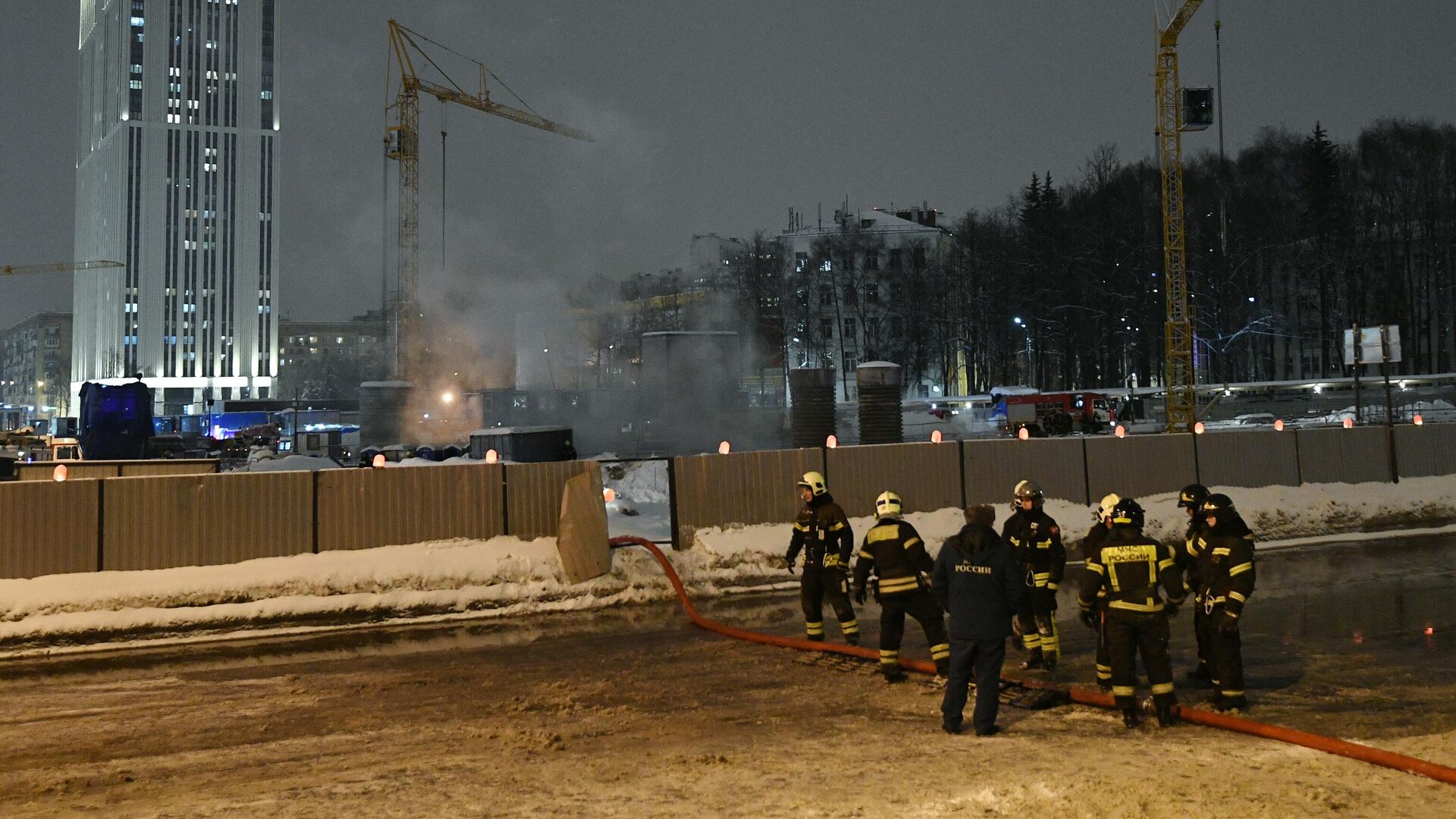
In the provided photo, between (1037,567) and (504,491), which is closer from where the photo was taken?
(1037,567)

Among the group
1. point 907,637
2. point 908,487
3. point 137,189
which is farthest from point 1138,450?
point 137,189

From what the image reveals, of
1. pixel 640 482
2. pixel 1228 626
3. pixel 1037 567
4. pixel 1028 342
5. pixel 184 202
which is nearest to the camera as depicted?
pixel 1228 626

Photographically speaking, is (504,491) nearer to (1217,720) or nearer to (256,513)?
(256,513)

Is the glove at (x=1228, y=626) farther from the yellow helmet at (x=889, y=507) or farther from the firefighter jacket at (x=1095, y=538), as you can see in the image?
the yellow helmet at (x=889, y=507)

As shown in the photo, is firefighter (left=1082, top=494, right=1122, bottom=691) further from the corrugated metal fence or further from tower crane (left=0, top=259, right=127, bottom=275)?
tower crane (left=0, top=259, right=127, bottom=275)

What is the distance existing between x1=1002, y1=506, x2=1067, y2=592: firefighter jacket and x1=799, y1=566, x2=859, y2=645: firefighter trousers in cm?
166

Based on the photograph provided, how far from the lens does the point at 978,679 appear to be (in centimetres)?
700

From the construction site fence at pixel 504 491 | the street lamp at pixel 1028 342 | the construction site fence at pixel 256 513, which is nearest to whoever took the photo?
the construction site fence at pixel 256 513

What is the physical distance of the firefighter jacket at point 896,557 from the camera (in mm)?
7984

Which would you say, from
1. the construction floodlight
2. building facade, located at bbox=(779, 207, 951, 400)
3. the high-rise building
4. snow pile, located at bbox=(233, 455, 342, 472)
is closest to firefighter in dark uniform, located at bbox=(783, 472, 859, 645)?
snow pile, located at bbox=(233, 455, 342, 472)

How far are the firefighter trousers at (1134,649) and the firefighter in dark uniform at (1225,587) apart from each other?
2.24 ft

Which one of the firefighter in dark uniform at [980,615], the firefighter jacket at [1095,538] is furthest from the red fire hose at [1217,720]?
the firefighter in dark uniform at [980,615]

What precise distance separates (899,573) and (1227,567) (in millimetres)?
2560

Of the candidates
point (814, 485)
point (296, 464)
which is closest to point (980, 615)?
point (814, 485)
